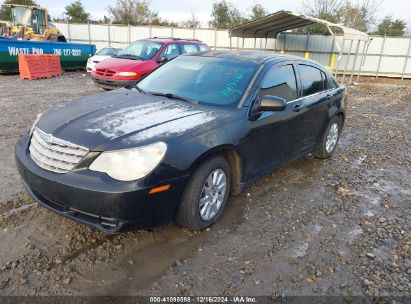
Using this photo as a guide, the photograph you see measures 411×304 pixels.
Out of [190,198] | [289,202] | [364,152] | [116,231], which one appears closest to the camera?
[116,231]

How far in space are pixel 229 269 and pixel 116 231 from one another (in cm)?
97

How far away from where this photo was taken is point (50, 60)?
14.8 m

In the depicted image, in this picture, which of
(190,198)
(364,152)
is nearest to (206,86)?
(190,198)

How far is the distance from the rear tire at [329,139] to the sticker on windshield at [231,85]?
84.1 inches

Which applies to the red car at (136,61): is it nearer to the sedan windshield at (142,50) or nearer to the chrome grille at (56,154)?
the sedan windshield at (142,50)

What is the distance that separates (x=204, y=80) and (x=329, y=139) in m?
2.65

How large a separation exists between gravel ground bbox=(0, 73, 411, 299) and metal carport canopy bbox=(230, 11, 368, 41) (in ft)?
43.9

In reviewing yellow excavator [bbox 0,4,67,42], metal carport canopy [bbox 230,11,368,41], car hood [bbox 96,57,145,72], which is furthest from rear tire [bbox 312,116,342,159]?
yellow excavator [bbox 0,4,67,42]

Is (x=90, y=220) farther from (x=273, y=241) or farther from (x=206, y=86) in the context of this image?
(x=206, y=86)

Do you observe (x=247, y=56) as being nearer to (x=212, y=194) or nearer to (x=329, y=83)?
(x=329, y=83)

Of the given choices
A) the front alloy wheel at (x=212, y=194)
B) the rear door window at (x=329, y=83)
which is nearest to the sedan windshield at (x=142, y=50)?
the rear door window at (x=329, y=83)

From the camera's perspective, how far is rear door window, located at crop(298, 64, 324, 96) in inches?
182

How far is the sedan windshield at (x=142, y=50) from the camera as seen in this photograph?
10.6m

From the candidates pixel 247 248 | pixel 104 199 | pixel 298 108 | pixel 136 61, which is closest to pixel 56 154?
pixel 104 199
